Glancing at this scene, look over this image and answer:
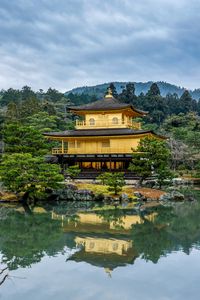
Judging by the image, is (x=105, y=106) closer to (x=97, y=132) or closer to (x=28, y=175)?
(x=97, y=132)

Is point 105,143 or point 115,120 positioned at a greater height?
point 115,120

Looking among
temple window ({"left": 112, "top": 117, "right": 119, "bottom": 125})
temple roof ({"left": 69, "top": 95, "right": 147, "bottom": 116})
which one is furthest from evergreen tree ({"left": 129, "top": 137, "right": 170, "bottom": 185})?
temple window ({"left": 112, "top": 117, "right": 119, "bottom": 125})

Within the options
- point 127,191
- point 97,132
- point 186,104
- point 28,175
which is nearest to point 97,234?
point 28,175

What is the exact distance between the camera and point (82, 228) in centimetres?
1627

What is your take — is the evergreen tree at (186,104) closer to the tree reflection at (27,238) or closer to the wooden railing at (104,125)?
the wooden railing at (104,125)

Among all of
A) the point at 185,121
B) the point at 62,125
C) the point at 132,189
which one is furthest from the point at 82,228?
the point at 185,121

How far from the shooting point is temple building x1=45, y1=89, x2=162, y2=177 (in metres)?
30.7

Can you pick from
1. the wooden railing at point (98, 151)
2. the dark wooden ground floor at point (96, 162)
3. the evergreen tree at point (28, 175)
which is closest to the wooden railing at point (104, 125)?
the wooden railing at point (98, 151)

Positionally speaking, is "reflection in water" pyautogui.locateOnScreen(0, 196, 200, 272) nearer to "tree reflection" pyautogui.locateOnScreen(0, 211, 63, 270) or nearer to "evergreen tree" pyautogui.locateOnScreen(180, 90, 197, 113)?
"tree reflection" pyautogui.locateOnScreen(0, 211, 63, 270)

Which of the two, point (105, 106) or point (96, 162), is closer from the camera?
point (96, 162)

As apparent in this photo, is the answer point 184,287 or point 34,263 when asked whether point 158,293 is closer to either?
point 184,287

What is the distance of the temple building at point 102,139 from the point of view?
3066 centimetres

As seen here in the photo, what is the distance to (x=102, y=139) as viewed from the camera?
1264 inches

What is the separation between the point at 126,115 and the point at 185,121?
24.3 metres
